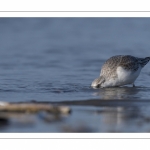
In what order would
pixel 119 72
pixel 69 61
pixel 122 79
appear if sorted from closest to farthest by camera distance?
pixel 122 79 → pixel 119 72 → pixel 69 61

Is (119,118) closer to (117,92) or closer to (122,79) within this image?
(117,92)

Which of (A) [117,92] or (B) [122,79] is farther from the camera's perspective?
(B) [122,79]

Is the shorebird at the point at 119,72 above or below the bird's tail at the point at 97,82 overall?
above

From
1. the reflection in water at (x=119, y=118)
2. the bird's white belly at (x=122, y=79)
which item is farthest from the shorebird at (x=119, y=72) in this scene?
the reflection in water at (x=119, y=118)

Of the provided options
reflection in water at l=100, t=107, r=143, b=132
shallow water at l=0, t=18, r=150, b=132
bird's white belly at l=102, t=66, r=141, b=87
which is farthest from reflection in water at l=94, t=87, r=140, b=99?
reflection in water at l=100, t=107, r=143, b=132

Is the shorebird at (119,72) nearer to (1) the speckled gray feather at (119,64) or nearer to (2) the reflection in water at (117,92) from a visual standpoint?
(1) the speckled gray feather at (119,64)

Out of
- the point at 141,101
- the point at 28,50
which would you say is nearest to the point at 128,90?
the point at 141,101

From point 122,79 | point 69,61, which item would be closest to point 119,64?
point 122,79
